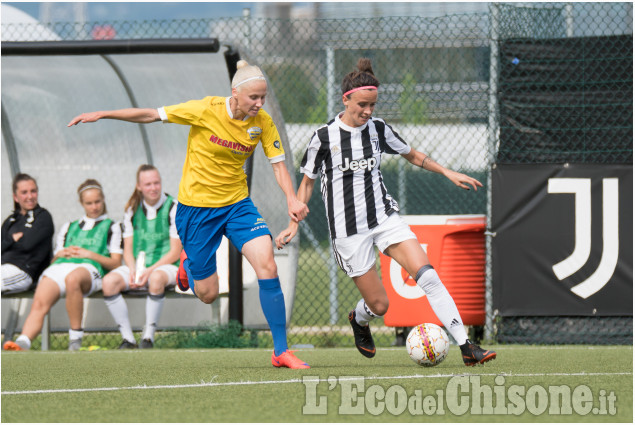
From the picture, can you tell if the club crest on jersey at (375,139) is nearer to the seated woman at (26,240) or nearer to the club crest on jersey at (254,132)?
the club crest on jersey at (254,132)

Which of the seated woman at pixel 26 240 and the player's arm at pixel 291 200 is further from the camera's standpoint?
the seated woman at pixel 26 240

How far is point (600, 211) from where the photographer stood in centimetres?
863

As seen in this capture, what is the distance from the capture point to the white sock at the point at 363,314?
6732mm

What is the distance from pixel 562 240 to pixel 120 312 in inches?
162

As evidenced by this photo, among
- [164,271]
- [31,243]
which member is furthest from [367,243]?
[31,243]

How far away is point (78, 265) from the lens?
9094mm

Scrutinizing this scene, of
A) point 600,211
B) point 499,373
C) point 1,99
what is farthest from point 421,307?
point 1,99

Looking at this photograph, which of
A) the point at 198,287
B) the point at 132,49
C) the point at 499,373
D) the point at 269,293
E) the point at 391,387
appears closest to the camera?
the point at 391,387

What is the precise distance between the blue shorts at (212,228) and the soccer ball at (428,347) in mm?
1174

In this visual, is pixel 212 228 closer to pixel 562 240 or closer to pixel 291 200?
pixel 291 200

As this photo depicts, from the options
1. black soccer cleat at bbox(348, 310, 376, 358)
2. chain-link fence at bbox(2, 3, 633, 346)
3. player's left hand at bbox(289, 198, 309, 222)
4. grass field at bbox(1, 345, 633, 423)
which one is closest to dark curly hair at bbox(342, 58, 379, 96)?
player's left hand at bbox(289, 198, 309, 222)

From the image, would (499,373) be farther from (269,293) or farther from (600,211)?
(600,211)

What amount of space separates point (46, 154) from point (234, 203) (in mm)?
4834

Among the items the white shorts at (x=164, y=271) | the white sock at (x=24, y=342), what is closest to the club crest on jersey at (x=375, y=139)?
the white shorts at (x=164, y=271)
